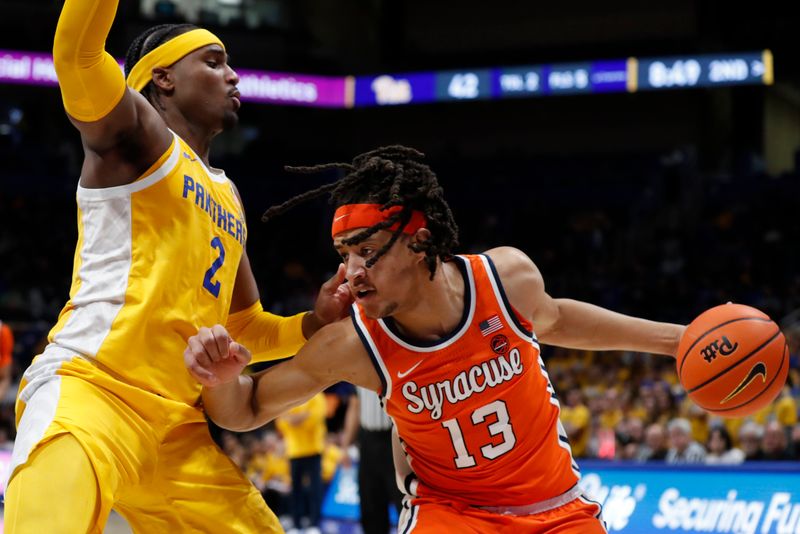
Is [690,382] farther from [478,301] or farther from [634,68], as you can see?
[634,68]

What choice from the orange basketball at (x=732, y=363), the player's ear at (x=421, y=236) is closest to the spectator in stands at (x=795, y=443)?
the orange basketball at (x=732, y=363)

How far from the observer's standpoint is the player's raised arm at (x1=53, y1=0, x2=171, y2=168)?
2.59 meters

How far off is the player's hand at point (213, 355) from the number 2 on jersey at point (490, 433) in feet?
2.25

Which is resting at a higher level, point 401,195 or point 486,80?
point 401,195

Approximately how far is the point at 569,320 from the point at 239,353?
113cm

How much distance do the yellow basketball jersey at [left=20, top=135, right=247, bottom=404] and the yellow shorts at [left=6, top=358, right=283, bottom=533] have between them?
5cm

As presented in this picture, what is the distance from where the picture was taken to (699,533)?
7074mm

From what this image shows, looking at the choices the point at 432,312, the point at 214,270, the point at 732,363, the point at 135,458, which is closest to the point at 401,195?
the point at 432,312

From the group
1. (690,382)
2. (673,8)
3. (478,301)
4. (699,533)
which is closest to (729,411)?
(690,382)

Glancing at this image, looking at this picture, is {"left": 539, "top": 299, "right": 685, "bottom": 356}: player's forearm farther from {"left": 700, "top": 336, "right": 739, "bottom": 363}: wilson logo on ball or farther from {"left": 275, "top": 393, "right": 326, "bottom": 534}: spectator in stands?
{"left": 275, "top": 393, "right": 326, "bottom": 534}: spectator in stands

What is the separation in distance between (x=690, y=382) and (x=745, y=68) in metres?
15.2

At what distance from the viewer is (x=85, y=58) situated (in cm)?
260

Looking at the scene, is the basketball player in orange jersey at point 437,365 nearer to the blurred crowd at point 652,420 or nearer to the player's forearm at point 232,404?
the player's forearm at point 232,404

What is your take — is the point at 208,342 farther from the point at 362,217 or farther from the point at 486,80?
the point at 486,80
